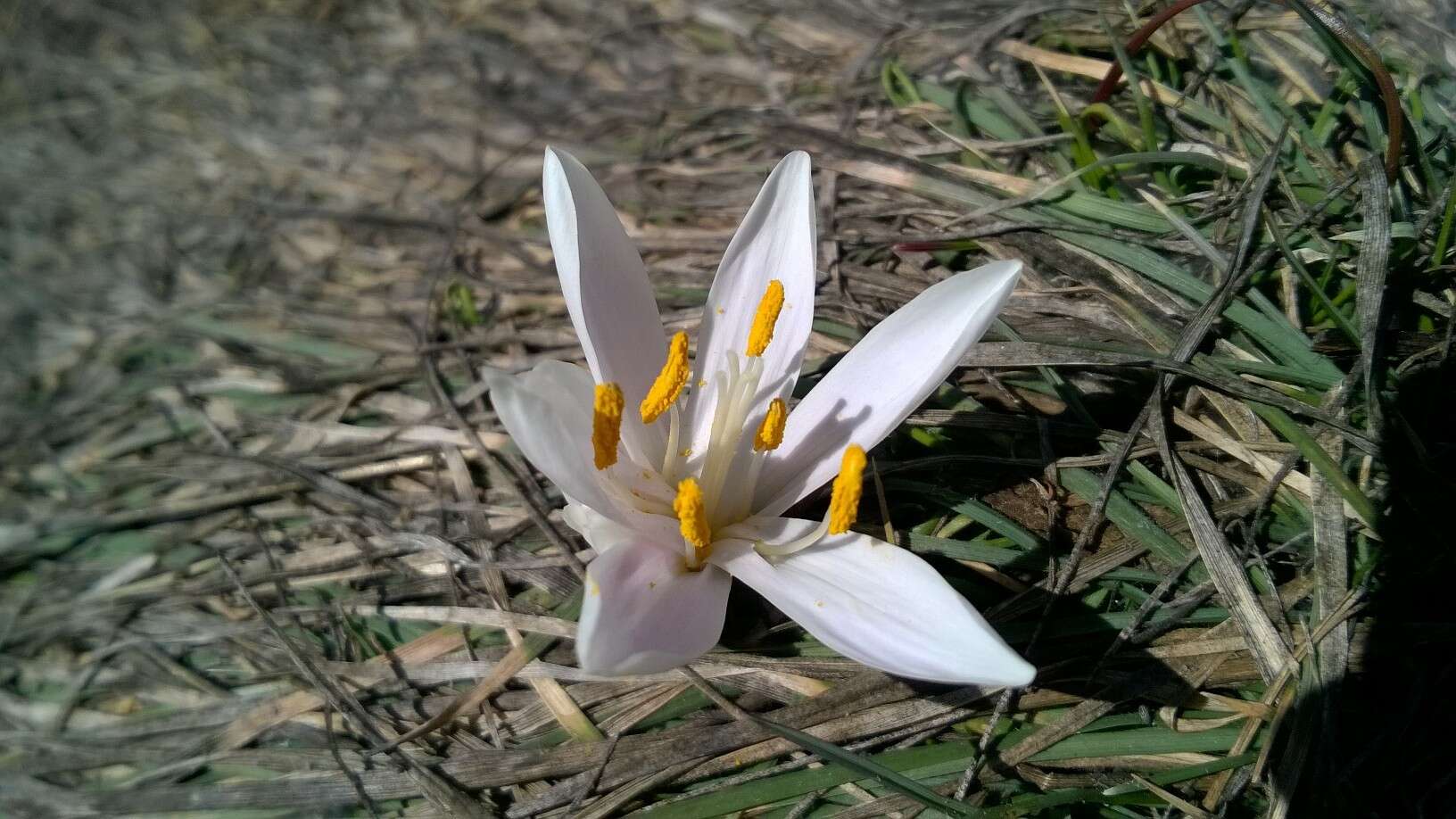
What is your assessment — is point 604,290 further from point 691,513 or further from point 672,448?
point 691,513

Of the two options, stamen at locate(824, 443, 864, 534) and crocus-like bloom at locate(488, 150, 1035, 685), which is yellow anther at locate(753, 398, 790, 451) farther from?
stamen at locate(824, 443, 864, 534)

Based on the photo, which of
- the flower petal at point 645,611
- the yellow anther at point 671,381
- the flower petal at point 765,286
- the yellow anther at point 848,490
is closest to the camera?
the flower petal at point 645,611

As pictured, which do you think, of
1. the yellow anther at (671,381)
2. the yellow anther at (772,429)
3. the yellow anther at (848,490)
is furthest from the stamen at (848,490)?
the yellow anther at (671,381)

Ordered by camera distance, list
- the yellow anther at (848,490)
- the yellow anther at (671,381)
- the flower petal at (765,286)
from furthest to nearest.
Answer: the flower petal at (765,286) → the yellow anther at (671,381) → the yellow anther at (848,490)

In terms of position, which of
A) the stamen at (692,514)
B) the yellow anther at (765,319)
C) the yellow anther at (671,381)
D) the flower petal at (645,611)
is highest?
the yellow anther at (765,319)

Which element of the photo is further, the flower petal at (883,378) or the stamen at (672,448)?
the stamen at (672,448)

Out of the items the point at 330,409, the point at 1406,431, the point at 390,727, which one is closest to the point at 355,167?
the point at 330,409

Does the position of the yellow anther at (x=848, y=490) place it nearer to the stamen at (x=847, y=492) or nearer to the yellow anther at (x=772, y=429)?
the stamen at (x=847, y=492)

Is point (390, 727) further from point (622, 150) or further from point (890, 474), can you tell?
point (622, 150)
